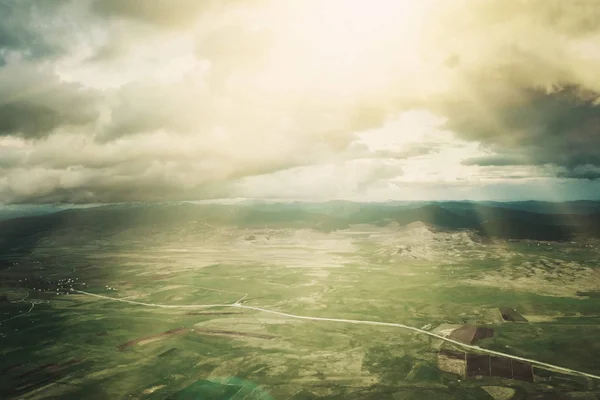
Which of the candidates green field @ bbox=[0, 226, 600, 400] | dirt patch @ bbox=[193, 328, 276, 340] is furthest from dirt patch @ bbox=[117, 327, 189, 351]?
dirt patch @ bbox=[193, 328, 276, 340]

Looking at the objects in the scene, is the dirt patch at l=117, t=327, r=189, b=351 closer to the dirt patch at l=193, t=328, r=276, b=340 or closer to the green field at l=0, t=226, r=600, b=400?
the green field at l=0, t=226, r=600, b=400

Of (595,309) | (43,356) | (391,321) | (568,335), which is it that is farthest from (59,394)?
(595,309)

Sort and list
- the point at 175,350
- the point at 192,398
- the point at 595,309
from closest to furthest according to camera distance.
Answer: the point at 192,398 → the point at 175,350 → the point at 595,309

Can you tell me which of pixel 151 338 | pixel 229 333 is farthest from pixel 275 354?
pixel 151 338

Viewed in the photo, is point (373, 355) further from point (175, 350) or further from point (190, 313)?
point (190, 313)

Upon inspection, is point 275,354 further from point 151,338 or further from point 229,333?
point 151,338

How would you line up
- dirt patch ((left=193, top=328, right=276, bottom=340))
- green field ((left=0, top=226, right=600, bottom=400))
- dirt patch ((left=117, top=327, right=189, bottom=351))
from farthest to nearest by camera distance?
dirt patch ((left=193, top=328, right=276, bottom=340)), dirt patch ((left=117, top=327, right=189, bottom=351)), green field ((left=0, top=226, right=600, bottom=400))

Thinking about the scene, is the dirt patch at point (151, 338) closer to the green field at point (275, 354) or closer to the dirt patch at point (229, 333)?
the green field at point (275, 354)

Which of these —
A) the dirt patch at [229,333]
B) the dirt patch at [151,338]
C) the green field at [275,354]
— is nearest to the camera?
the green field at [275,354]

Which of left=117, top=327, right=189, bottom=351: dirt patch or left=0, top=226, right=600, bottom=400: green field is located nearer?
left=0, top=226, right=600, bottom=400: green field

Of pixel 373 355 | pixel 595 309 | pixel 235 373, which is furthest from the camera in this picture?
pixel 595 309

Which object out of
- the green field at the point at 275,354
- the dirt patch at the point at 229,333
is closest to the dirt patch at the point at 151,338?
the green field at the point at 275,354
